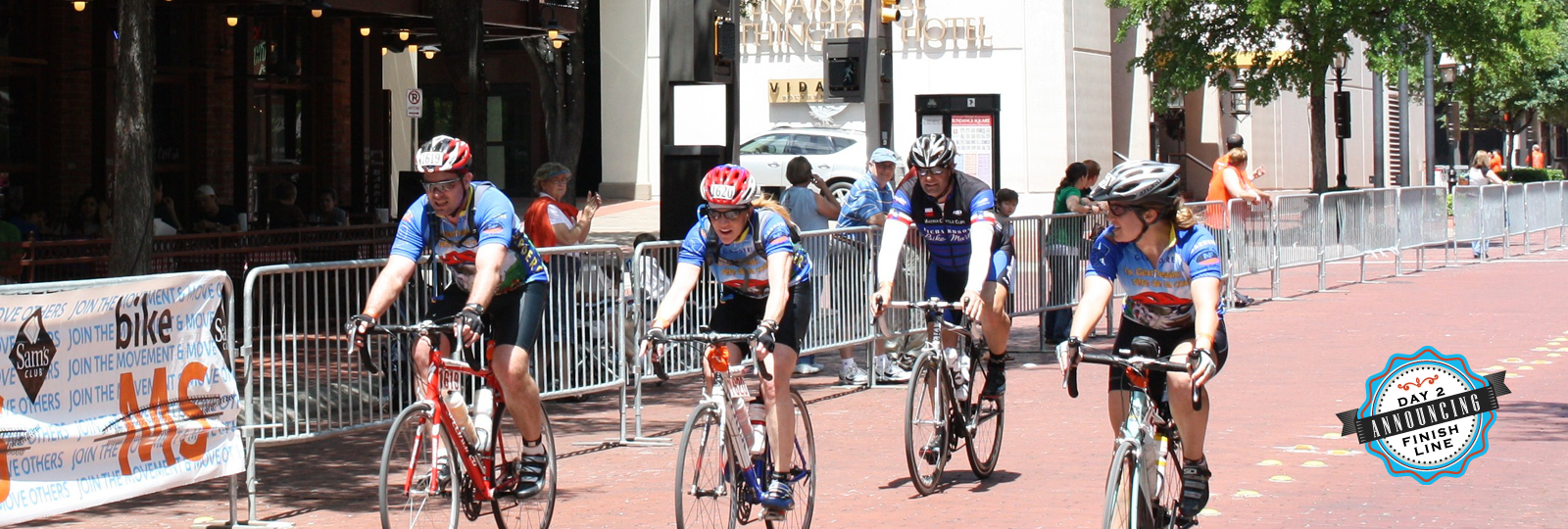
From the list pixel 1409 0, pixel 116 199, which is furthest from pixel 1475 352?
pixel 1409 0

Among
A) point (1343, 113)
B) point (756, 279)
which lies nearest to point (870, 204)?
point (756, 279)

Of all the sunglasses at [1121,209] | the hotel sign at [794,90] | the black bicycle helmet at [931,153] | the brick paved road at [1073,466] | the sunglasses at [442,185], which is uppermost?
the hotel sign at [794,90]

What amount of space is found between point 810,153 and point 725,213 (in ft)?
81.1

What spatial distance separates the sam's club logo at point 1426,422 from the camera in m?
8.89

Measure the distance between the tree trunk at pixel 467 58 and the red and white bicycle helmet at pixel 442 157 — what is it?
8342mm

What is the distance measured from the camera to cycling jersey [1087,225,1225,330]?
20.6ft

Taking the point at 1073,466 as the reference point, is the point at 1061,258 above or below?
above

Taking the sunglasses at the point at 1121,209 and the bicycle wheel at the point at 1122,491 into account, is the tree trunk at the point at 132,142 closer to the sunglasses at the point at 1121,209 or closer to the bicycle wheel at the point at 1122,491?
the sunglasses at the point at 1121,209

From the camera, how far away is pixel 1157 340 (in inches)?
256

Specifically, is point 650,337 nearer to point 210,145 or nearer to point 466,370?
point 466,370

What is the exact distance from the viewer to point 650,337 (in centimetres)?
676

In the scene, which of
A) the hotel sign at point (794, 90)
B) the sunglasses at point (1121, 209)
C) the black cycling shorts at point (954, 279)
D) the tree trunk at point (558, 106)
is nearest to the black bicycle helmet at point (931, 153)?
the black cycling shorts at point (954, 279)

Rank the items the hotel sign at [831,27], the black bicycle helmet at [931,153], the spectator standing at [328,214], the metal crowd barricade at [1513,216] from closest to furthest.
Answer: the black bicycle helmet at [931,153], the spectator standing at [328,214], the metal crowd barricade at [1513,216], the hotel sign at [831,27]

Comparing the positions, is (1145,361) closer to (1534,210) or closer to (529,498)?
(529,498)
